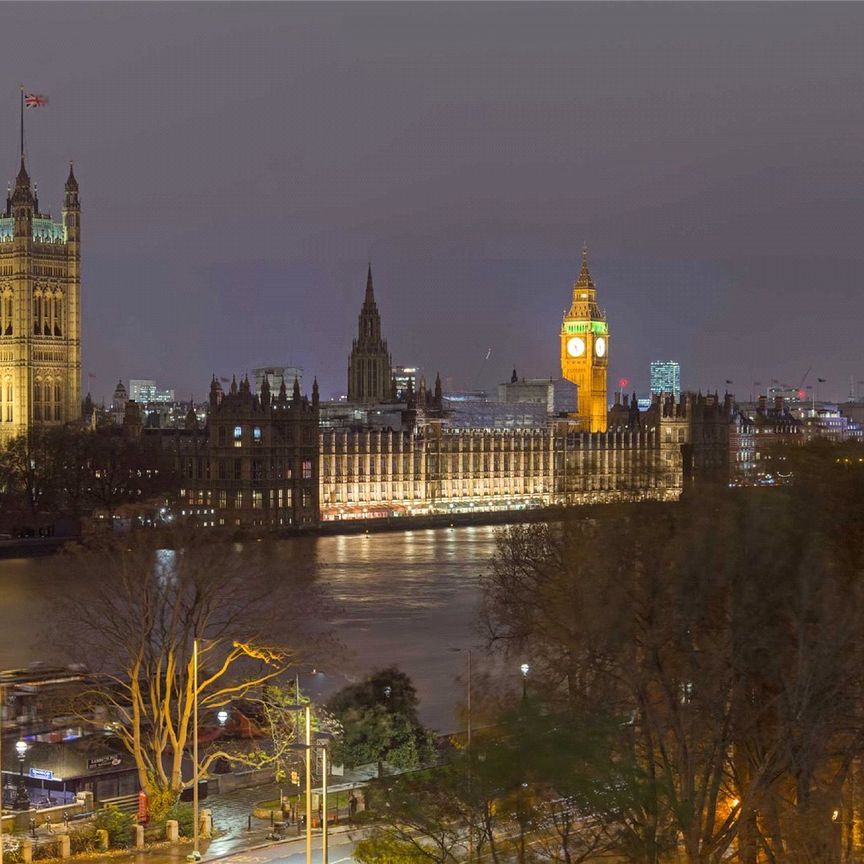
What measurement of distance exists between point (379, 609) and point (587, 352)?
8889 cm

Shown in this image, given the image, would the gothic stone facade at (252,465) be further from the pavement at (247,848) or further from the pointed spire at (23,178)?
the pavement at (247,848)

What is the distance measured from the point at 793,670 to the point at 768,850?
2008 mm

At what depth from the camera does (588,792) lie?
17.5 m

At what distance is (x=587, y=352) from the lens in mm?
135625

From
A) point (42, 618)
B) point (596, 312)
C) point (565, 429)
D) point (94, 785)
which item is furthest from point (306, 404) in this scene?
point (94, 785)

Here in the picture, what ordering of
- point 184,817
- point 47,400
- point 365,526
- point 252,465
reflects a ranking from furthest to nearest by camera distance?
point 47,400 < point 365,526 < point 252,465 < point 184,817

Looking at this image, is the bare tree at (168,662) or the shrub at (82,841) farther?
the bare tree at (168,662)

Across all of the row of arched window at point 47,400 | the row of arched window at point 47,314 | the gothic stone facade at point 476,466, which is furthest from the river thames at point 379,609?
the row of arched window at point 47,314

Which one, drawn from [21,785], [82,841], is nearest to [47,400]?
[21,785]

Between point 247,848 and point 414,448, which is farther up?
point 414,448

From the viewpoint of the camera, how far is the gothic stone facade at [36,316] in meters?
95.6

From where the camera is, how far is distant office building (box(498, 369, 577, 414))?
125 metres

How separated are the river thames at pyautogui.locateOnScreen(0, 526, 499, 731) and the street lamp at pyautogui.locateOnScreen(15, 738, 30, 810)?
172 inches

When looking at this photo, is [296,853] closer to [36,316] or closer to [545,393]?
[36,316]
